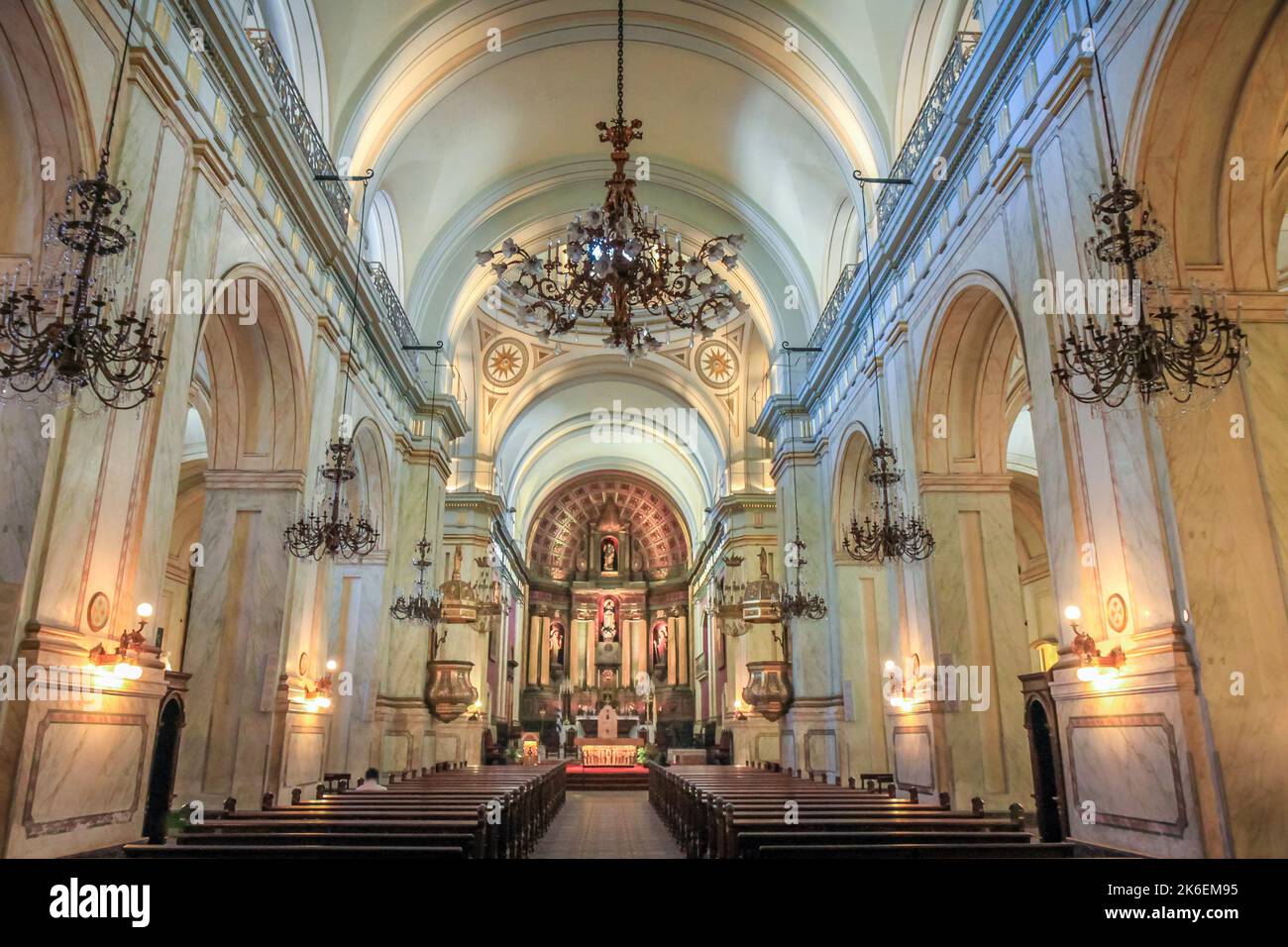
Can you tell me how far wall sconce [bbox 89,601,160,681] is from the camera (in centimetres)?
564

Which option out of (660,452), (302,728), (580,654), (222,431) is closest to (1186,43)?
(222,431)

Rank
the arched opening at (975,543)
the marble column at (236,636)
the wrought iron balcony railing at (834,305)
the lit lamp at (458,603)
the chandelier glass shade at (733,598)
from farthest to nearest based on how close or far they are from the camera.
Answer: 1. the chandelier glass shade at (733,598)
2. the lit lamp at (458,603)
3. the wrought iron balcony railing at (834,305)
4. the arched opening at (975,543)
5. the marble column at (236,636)

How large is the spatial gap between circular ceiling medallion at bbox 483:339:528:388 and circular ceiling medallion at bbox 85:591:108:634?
16059 mm

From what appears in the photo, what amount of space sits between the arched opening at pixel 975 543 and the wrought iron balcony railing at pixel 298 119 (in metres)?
7.13

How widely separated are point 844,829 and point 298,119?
8771mm

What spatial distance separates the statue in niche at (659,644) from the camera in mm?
33625

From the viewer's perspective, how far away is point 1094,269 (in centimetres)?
592

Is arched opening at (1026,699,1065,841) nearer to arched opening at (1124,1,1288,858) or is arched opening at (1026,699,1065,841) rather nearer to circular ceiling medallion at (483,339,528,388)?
arched opening at (1124,1,1288,858)

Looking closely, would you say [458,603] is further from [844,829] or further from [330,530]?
[844,829]

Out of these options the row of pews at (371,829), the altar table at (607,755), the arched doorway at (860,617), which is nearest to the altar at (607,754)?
the altar table at (607,755)

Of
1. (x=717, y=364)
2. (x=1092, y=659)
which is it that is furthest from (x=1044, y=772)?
(x=717, y=364)

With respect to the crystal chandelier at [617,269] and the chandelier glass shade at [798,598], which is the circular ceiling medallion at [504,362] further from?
the crystal chandelier at [617,269]

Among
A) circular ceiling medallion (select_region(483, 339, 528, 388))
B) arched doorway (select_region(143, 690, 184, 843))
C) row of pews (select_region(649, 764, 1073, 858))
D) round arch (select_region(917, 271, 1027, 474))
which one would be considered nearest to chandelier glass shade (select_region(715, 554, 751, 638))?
round arch (select_region(917, 271, 1027, 474))
